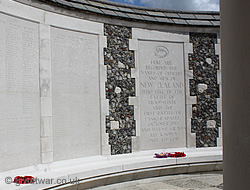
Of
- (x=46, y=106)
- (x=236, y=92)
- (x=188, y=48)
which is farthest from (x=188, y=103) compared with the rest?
(x=236, y=92)

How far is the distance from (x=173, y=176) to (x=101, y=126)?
5.71 feet

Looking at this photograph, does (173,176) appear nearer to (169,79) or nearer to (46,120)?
(169,79)

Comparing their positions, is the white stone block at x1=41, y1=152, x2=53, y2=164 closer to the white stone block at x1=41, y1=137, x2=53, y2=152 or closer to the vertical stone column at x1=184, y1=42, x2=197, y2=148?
the white stone block at x1=41, y1=137, x2=53, y2=152

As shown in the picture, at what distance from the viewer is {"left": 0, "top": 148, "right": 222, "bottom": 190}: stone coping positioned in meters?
4.35

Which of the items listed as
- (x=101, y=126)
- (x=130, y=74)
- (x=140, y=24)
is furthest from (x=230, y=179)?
(x=140, y=24)

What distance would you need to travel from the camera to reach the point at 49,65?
4895mm

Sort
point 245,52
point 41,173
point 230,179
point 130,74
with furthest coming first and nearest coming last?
point 130,74
point 41,173
point 230,179
point 245,52

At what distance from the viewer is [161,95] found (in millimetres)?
6500

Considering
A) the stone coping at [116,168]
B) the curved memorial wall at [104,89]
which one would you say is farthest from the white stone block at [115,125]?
the stone coping at [116,168]

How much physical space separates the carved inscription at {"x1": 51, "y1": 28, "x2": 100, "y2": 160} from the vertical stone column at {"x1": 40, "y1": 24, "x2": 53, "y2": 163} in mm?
135

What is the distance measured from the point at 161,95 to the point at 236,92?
5.39 m

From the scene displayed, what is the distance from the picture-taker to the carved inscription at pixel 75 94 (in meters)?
5.06

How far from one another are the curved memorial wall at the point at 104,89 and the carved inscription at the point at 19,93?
2cm

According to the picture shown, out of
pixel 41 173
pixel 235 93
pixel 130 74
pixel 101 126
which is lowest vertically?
pixel 41 173
